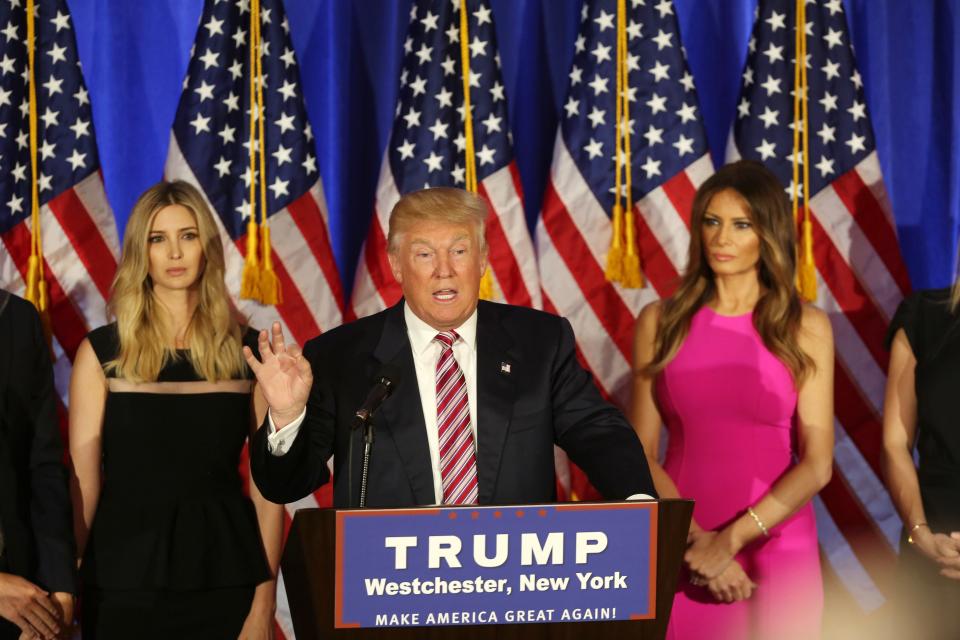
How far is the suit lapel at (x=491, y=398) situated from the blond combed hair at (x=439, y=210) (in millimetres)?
204

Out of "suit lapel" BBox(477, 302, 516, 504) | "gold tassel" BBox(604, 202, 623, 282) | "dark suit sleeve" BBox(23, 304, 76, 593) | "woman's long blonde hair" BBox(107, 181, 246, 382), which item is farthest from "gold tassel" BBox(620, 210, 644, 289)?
"dark suit sleeve" BBox(23, 304, 76, 593)

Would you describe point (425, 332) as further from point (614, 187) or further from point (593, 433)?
point (614, 187)

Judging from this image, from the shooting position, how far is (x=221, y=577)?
2.98 m

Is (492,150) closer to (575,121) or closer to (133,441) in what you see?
(575,121)

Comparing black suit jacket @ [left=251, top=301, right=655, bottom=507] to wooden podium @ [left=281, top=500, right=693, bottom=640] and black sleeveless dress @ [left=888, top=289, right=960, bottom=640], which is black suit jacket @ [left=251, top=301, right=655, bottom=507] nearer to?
wooden podium @ [left=281, top=500, right=693, bottom=640]

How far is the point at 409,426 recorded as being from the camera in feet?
7.39

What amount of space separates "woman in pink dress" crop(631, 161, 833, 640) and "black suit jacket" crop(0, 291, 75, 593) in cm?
160

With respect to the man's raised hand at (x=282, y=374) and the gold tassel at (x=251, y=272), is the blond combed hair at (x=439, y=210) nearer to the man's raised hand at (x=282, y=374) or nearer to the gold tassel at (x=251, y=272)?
the man's raised hand at (x=282, y=374)

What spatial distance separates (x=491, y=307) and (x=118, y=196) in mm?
2397

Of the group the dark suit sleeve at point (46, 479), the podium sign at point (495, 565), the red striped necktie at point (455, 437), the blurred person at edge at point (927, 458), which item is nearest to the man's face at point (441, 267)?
the red striped necktie at point (455, 437)

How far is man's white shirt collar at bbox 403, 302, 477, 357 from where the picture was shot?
2.39 metres

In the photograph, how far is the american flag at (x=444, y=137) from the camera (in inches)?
157

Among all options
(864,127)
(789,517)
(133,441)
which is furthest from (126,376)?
(864,127)

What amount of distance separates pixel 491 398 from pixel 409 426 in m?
0.18
